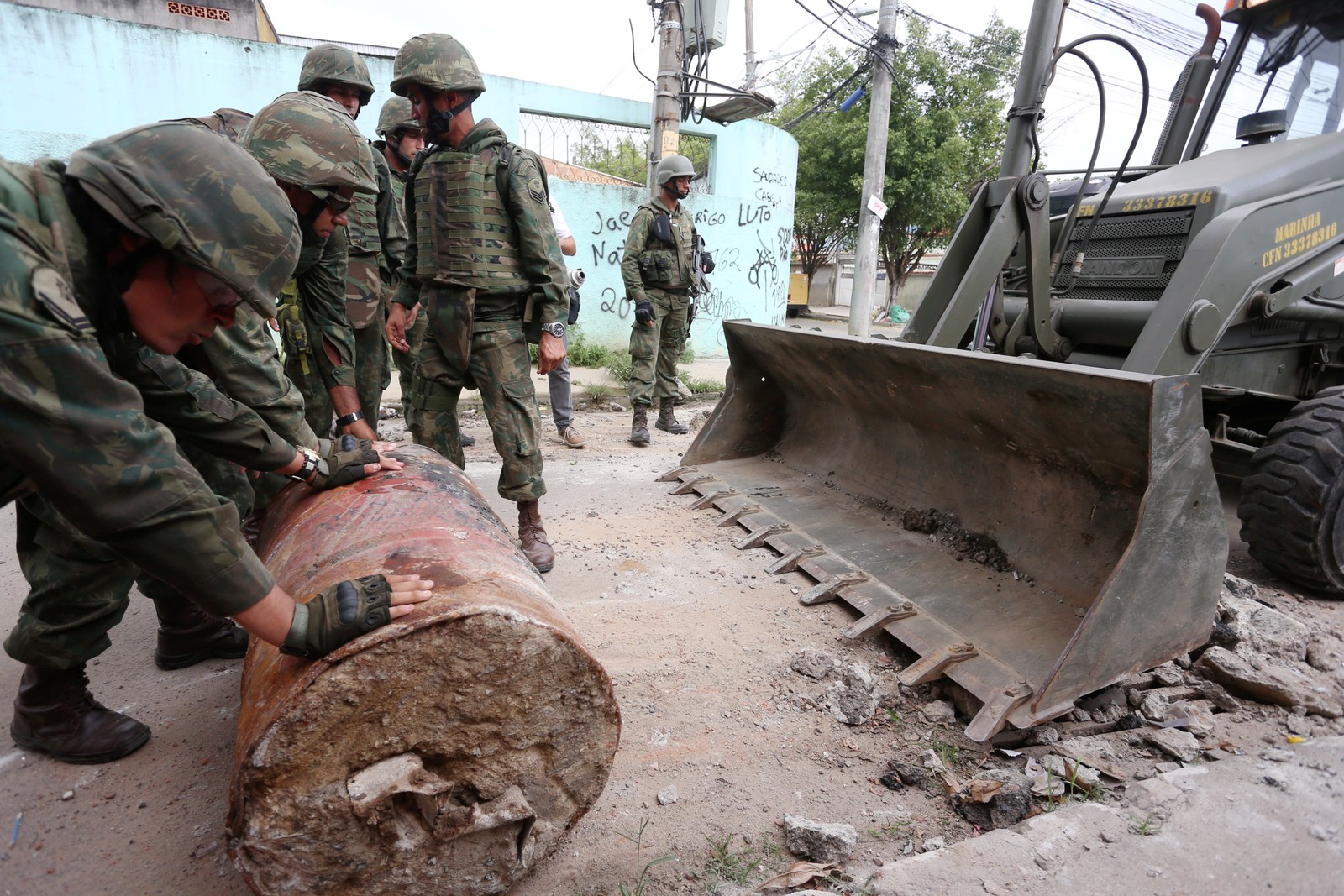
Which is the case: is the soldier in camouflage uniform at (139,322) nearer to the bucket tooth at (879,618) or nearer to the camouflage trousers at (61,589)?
the camouflage trousers at (61,589)

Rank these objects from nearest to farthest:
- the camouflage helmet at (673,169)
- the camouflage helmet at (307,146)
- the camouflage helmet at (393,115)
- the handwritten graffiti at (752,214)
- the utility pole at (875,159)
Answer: the camouflage helmet at (307,146), the camouflage helmet at (393,115), the camouflage helmet at (673,169), the utility pole at (875,159), the handwritten graffiti at (752,214)

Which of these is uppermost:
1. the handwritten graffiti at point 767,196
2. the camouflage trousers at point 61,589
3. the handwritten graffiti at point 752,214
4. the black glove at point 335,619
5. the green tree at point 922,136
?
the green tree at point 922,136

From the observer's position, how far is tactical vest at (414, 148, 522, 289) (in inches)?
121

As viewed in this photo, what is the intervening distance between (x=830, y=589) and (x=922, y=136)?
16046 millimetres

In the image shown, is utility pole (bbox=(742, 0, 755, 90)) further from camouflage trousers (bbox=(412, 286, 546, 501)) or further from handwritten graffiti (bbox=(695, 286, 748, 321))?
camouflage trousers (bbox=(412, 286, 546, 501))

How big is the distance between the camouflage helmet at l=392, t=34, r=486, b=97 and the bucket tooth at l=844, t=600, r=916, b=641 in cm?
246

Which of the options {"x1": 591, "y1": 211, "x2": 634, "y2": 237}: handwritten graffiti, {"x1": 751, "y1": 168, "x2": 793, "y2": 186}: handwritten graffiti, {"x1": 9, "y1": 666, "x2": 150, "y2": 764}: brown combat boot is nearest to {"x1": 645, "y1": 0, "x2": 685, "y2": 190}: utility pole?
{"x1": 591, "y1": 211, "x2": 634, "y2": 237}: handwritten graffiti

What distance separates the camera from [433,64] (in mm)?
2875

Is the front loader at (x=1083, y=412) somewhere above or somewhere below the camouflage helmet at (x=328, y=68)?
below

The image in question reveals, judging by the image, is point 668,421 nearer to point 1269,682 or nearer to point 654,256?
point 654,256

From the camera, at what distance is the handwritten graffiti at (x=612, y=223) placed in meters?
9.49

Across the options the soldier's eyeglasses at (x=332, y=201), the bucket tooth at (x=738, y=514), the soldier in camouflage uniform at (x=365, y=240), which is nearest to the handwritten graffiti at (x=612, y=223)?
the soldier in camouflage uniform at (x=365, y=240)

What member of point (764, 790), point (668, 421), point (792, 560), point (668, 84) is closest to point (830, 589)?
point (792, 560)

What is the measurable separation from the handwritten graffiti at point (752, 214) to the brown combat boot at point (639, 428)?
19.9ft
